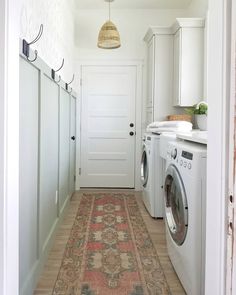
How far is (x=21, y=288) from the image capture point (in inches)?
61.0

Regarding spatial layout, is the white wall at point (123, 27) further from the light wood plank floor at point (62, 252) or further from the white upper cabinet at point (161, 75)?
the light wood plank floor at point (62, 252)

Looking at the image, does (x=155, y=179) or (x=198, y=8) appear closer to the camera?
(x=155, y=179)

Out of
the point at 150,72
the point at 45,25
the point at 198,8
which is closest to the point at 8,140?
the point at 45,25

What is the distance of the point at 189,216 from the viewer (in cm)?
164

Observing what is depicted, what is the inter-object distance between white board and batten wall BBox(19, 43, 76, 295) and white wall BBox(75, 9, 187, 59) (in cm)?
231

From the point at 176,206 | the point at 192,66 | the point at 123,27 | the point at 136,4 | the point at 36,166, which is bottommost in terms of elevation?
the point at 176,206

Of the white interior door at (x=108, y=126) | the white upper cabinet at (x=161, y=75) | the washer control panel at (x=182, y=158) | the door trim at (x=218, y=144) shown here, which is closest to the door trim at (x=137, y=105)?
the white interior door at (x=108, y=126)

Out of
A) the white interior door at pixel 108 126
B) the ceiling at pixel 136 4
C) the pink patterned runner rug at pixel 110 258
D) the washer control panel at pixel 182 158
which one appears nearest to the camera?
the washer control panel at pixel 182 158

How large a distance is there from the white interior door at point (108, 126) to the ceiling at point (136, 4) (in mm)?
882

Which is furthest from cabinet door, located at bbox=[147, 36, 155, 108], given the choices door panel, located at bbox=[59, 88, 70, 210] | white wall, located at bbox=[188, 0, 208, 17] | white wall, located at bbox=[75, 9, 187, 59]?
door panel, located at bbox=[59, 88, 70, 210]

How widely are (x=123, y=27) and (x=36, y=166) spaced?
3491mm

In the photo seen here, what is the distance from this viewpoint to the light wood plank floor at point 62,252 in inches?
74.0

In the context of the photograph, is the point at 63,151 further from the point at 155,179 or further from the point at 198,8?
the point at 198,8

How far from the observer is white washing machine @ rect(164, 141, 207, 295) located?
1.55 metres
